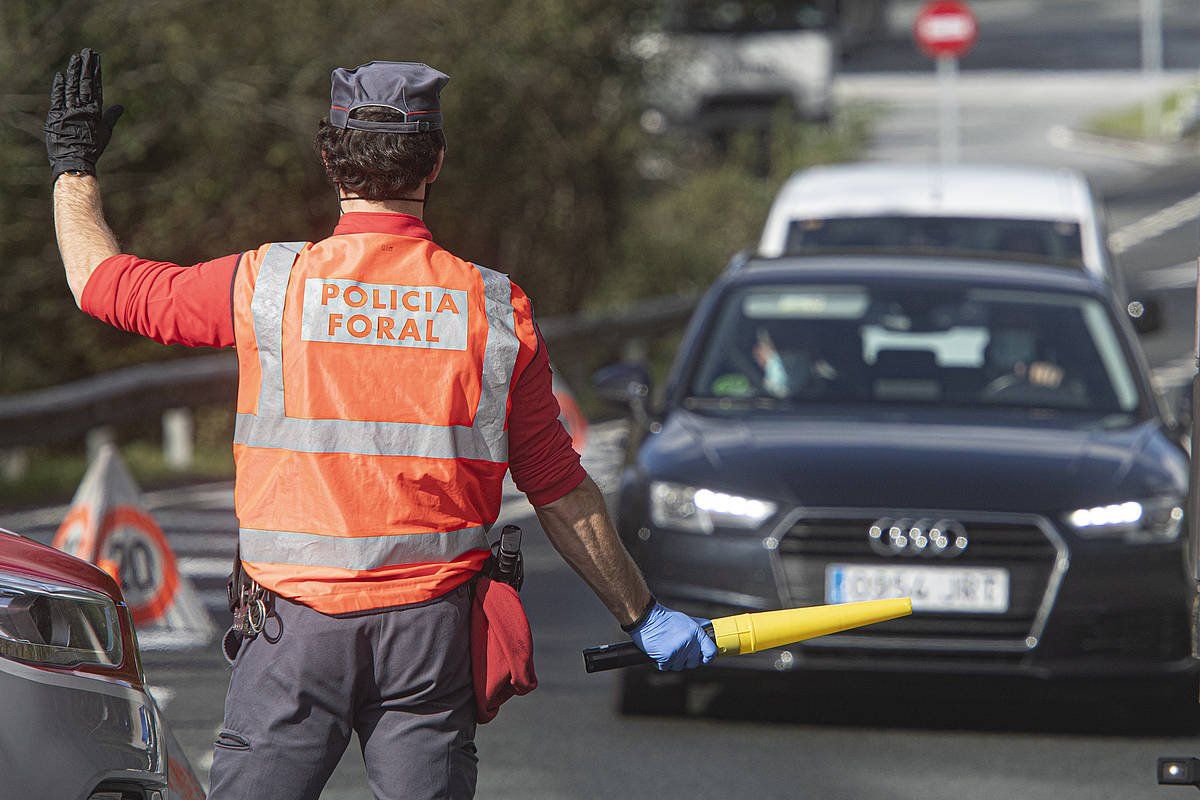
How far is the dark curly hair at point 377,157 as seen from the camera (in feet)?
12.9

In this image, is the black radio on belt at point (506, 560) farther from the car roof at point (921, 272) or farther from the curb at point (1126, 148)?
the curb at point (1126, 148)

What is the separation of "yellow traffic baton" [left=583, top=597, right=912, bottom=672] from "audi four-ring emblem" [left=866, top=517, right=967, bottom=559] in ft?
9.38

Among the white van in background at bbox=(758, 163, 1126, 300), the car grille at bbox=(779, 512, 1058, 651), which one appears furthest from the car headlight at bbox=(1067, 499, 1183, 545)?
the white van in background at bbox=(758, 163, 1126, 300)

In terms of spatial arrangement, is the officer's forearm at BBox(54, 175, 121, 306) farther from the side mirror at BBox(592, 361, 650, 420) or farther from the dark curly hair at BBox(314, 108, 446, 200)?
the side mirror at BBox(592, 361, 650, 420)

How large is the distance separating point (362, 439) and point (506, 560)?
1.17 feet

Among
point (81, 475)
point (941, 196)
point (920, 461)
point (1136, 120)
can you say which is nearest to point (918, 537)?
point (920, 461)

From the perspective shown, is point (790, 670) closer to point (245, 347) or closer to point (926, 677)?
point (926, 677)

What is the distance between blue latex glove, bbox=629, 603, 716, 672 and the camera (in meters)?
4.20

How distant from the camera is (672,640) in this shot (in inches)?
165

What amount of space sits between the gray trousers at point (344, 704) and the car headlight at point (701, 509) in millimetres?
3456

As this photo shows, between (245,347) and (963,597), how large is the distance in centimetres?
377

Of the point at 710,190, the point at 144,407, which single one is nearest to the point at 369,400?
the point at 144,407

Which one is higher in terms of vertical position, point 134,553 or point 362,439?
point 362,439

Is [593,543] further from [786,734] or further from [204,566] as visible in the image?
[204,566]
